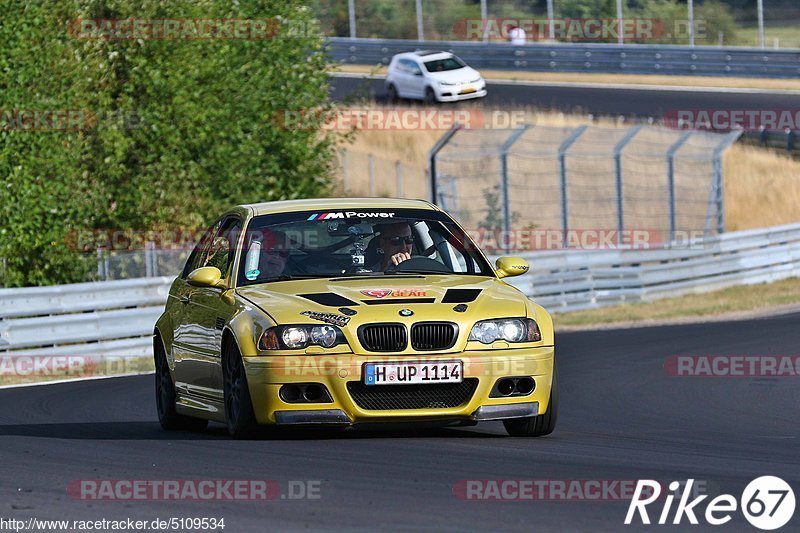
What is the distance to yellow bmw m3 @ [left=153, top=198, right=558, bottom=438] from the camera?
339 inches

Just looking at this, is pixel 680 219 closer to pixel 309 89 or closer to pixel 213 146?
pixel 309 89

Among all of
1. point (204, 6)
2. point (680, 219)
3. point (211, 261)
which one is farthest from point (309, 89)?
point (211, 261)

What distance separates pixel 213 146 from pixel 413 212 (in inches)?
629

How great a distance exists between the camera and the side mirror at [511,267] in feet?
32.0

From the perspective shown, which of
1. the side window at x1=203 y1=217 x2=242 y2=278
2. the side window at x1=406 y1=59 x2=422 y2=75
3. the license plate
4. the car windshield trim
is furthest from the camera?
the side window at x1=406 y1=59 x2=422 y2=75

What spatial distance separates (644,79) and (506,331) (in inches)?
1525

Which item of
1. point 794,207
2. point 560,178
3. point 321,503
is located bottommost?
point 794,207

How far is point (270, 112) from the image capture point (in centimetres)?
2705

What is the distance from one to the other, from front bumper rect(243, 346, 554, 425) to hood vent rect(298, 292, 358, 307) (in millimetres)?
325
